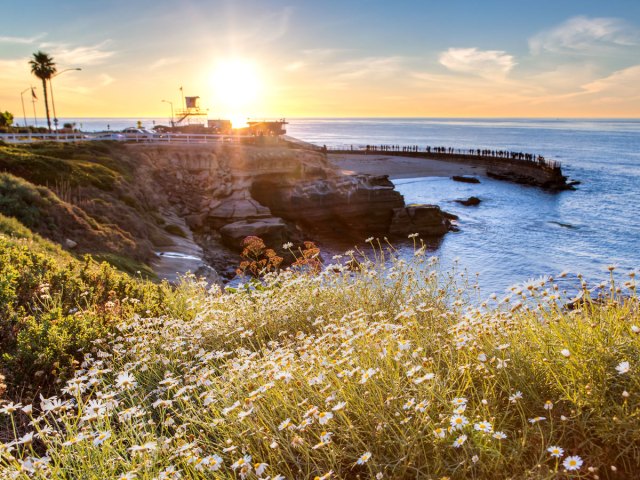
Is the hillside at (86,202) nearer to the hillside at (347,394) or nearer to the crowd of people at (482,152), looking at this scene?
the hillside at (347,394)

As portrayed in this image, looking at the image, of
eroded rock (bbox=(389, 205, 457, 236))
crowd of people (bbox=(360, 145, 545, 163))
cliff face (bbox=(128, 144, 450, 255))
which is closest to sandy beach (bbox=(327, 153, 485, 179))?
crowd of people (bbox=(360, 145, 545, 163))

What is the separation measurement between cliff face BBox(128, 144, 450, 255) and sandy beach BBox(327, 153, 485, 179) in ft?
94.4

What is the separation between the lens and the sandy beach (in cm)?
7375

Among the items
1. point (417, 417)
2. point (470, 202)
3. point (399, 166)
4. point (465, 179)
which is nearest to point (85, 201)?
point (417, 417)

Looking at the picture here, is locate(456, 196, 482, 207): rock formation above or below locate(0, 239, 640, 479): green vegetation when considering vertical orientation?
below

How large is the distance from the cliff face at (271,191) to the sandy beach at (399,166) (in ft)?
94.4

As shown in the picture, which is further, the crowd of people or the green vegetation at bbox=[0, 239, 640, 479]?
the crowd of people

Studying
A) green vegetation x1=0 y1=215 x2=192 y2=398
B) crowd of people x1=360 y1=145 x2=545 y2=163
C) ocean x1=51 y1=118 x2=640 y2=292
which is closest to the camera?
green vegetation x1=0 y1=215 x2=192 y2=398

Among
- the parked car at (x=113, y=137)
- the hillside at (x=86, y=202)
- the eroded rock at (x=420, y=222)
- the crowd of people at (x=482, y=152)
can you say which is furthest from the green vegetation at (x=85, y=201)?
the crowd of people at (x=482, y=152)

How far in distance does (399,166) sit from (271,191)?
141ft

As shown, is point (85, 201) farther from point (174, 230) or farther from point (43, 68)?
point (43, 68)

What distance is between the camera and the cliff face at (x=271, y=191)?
36375mm

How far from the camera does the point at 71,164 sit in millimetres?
28828

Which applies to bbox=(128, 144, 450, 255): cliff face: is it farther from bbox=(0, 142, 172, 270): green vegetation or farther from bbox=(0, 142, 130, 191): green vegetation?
bbox=(0, 142, 130, 191): green vegetation
